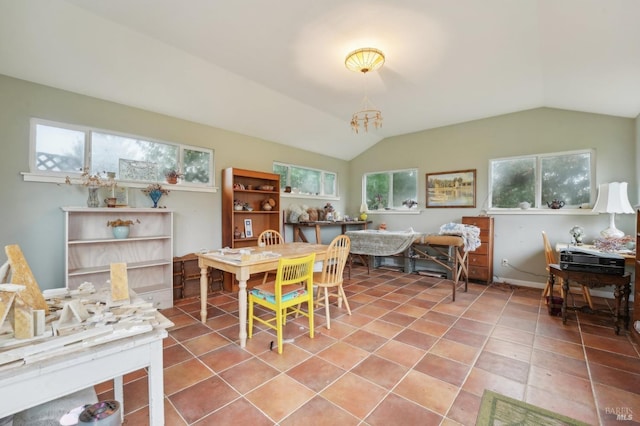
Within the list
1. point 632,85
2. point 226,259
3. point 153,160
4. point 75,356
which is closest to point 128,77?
point 153,160

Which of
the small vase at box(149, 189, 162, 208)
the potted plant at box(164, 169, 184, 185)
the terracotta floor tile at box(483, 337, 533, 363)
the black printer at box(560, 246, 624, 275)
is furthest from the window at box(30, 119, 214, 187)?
the black printer at box(560, 246, 624, 275)

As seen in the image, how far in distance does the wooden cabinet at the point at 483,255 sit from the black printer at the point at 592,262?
5.04ft

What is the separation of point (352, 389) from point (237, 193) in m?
3.48

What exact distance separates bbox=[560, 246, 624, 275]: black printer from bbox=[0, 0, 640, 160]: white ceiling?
1.85 m

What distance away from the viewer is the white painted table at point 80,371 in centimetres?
86

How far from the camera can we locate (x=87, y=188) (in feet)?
10.3

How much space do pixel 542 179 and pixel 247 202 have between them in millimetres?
4905

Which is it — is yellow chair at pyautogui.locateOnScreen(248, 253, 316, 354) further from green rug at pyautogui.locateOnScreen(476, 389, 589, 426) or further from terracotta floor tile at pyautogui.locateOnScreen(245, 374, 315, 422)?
green rug at pyautogui.locateOnScreen(476, 389, 589, 426)

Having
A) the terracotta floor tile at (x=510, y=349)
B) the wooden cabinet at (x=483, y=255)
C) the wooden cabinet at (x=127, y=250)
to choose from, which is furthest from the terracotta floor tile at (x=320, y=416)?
the wooden cabinet at (x=483, y=255)

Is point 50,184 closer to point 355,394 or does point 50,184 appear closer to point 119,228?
point 119,228

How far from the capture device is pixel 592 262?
2867 millimetres

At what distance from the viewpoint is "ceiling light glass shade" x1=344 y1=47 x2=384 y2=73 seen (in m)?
2.80

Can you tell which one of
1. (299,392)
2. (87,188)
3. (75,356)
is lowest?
(299,392)

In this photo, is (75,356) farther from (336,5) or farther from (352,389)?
(336,5)
